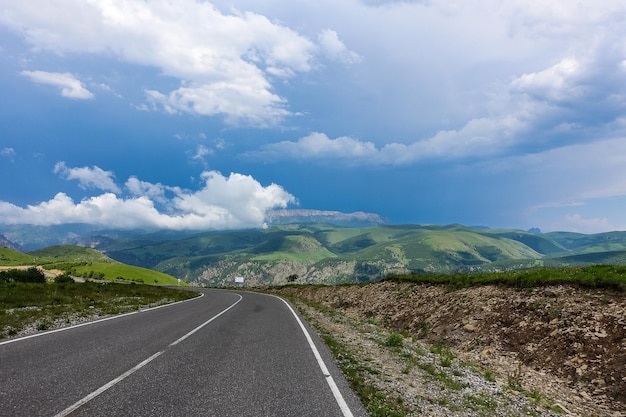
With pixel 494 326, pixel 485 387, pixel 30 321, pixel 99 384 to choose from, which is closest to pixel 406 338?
pixel 494 326

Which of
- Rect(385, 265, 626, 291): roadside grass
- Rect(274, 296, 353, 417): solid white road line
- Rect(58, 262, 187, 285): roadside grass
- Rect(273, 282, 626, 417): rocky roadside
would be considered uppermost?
Rect(385, 265, 626, 291): roadside grass

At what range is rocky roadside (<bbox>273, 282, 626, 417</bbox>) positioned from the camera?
954 cm

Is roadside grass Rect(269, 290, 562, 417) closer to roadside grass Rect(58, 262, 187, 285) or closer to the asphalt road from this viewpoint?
the asphalt road

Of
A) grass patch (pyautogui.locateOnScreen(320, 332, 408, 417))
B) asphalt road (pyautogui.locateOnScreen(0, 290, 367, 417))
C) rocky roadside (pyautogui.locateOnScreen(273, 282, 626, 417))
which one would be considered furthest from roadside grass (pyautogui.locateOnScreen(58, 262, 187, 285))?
grass patch (pyautogui.locateOnScreen(320, 332, 408, 417))

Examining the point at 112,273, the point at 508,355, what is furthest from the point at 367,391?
the point at 112,273

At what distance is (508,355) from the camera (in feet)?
50.4

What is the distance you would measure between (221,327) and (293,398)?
11.6m

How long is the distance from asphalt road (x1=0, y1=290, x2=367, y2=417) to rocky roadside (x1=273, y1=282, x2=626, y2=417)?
213 cm

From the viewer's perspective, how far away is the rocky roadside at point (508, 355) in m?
9.54

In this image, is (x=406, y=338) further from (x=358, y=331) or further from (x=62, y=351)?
(x=62, y=351)

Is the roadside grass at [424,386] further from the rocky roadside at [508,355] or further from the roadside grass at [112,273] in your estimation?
the roadside grass at [112,273]

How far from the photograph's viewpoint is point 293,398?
26.1 ft

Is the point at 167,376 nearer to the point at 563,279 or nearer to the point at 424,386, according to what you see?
the point at 424,386

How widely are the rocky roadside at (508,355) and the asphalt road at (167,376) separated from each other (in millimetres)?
2129
